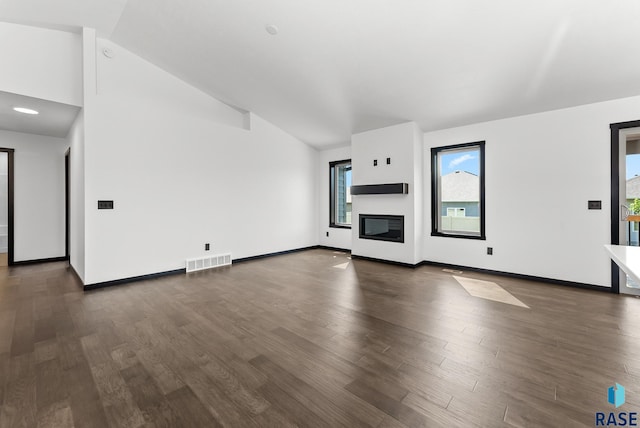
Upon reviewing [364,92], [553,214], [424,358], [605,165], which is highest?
[364,92]

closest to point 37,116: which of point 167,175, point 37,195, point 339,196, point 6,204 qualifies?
point 37,195

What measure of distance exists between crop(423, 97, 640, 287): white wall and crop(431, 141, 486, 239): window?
158 millimetres

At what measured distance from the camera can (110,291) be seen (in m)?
3.43

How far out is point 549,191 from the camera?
363 centimetres

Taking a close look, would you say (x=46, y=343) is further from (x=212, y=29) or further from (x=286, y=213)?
(x=286, y=213)

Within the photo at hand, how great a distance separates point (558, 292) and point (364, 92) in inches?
141

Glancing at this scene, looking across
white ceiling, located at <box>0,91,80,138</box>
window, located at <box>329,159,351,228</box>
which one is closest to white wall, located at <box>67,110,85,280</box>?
white ceiling, located at <box>0,91,80,138</box>

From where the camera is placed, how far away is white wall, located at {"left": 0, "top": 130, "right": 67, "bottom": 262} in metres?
4.77

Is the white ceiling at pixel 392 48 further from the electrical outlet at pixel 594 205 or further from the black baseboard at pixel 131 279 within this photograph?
the black baseboard at pixel 131 279

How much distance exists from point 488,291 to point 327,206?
13.1 feet

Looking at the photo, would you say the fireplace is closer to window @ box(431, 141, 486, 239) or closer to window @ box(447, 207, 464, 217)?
window @ box(431, 141, 486, 239)

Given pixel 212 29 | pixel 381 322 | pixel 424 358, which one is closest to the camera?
pixel 424 358

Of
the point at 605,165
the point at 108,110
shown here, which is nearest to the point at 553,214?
the point at 605,165

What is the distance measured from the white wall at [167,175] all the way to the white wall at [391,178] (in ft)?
5.73
